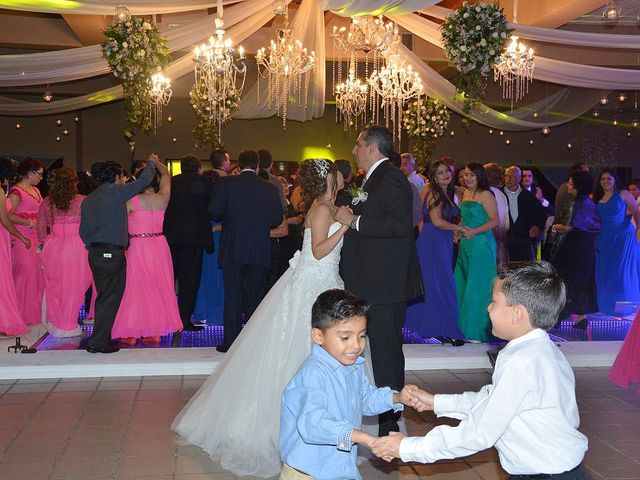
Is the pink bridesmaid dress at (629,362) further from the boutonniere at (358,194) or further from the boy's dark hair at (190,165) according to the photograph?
the boy's dark hair at (190,165)

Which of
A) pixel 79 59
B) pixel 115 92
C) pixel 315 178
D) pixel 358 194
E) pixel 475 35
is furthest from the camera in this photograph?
pixel 115 92

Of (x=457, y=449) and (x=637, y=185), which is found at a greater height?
(x=637, y=185)

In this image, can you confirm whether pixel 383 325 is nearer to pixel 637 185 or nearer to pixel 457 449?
pixel 457 449

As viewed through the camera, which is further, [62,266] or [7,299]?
[62,266]

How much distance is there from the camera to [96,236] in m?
7.02

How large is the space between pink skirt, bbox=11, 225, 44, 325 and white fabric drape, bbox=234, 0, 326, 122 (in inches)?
136

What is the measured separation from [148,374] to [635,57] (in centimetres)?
885

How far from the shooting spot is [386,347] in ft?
15.2

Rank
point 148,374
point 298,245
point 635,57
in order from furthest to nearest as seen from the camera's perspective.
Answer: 1. point 635,57
2. point 298,245
3. point 148,374

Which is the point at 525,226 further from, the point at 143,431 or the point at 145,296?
the point at 143,431

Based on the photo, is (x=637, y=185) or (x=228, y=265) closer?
(x=228, y=265)

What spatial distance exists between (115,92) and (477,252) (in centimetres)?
507

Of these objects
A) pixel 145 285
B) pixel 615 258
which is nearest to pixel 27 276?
pixel 145 285

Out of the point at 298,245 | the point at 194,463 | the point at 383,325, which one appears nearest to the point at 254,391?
the point at 194,463
